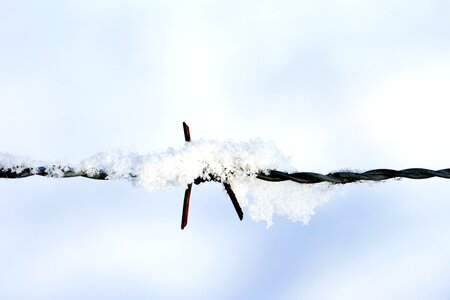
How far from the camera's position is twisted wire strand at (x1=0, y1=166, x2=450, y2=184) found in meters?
2.59

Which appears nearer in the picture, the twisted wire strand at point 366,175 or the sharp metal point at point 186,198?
the sharp metal point at point 186,198

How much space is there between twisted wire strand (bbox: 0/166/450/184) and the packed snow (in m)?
0.01

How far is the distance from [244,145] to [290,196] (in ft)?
1.12

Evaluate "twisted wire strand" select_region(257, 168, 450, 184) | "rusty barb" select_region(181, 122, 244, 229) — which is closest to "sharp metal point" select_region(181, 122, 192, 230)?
"rusty barb" select_region(181, 122, 244, 229)

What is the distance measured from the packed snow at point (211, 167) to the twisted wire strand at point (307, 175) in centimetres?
1

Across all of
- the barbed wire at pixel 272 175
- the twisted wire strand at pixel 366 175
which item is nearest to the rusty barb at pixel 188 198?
the barbed wire at pixel 272 175

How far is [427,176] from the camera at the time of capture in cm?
263

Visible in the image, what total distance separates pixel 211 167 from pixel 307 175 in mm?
430

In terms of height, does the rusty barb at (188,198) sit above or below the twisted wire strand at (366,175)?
below

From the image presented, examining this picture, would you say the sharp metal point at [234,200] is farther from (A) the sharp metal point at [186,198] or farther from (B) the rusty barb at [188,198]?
(A) the sharp metal point at [186,198]

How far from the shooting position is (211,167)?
264 cm

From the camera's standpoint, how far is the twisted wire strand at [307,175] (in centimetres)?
259

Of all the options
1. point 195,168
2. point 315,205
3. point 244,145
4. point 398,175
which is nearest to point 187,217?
point 195,168

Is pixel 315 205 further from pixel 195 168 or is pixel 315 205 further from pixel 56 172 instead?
pixel 56 172
